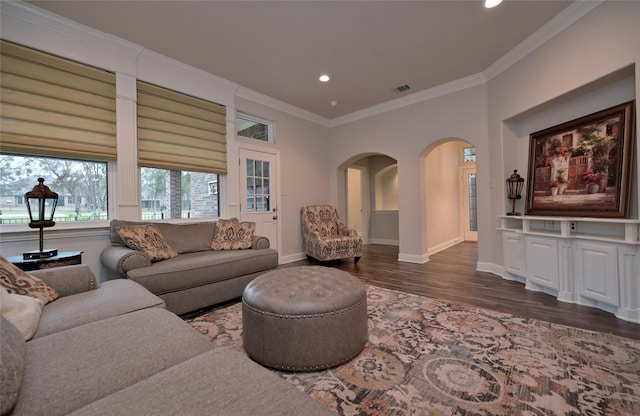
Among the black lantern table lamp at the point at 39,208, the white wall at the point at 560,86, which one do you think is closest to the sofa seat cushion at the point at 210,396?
the black lantern table lamp at the point at 39,208

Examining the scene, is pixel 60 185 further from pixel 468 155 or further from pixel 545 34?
pixel 468 155

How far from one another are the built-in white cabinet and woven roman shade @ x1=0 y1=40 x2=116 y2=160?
4.96 metres

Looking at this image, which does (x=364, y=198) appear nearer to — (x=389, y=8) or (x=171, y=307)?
(x=389, y=8)

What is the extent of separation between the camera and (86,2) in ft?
8.09

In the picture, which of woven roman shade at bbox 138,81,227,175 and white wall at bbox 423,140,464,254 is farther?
white wall at bbox 423,140,464,254

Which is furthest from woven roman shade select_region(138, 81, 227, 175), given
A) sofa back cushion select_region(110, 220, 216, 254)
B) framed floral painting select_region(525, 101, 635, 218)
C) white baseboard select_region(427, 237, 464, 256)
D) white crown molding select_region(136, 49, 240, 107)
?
white baseboard select_region(427, 237, 464, 256)

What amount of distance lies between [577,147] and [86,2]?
512 centimetres

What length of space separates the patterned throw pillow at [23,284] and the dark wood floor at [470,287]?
10.2 ft

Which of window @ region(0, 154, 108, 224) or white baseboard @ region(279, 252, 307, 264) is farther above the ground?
window @ region(0, 154, 108, 224)

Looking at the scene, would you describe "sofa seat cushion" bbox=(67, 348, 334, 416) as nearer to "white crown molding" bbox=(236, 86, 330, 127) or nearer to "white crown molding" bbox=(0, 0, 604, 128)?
"white crown molding" bbox=(0, 0, 604, 128)

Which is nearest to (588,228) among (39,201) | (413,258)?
(413,258)

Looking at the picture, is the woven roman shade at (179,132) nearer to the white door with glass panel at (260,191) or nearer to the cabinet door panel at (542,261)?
the white door with glass panel at (260,191)

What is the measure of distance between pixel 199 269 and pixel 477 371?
2415 mm

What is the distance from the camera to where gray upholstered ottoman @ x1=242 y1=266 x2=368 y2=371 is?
1.62m
